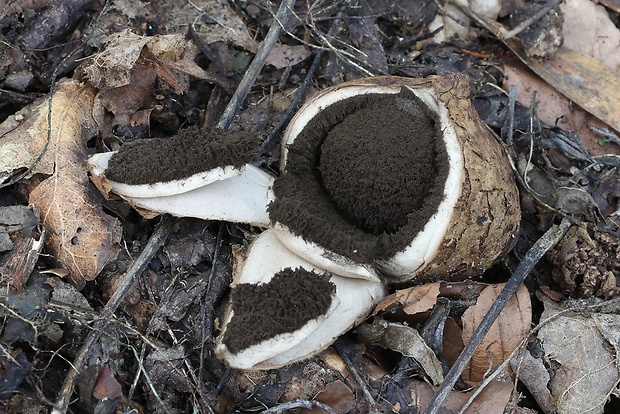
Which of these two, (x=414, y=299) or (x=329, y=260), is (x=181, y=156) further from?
(x=414, y=299)

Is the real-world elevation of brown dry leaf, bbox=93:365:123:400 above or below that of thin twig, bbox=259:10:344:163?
below

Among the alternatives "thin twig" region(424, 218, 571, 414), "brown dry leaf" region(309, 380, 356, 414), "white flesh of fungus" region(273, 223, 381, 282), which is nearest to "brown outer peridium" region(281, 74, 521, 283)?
"thin twig" region(424, 218, 571, 414)

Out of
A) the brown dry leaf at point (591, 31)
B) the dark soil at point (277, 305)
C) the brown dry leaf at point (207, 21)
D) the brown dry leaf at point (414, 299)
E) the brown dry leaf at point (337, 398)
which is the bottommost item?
the brown dry leaf at point (337, 398)

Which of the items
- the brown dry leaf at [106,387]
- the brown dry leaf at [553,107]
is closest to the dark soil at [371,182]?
the brown dry leaf at [106,387]

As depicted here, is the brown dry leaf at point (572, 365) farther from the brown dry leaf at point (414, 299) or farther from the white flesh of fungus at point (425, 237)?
the white flesh of fungus at point (425, 237)

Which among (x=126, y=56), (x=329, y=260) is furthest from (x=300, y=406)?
(x=126, y=56)

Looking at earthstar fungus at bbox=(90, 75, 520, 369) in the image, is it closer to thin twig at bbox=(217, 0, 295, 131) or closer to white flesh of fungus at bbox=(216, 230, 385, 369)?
white flesh of fungus at bbox=(216, 230, 385, 369)
